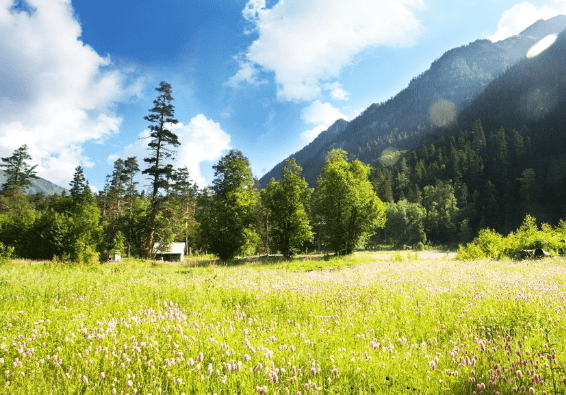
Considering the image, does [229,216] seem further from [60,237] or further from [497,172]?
[497,172]

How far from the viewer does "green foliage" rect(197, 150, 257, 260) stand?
34281mm

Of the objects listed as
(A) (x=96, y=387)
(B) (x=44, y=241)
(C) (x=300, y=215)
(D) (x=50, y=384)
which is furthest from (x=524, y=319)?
(B) (x=44, y=241)

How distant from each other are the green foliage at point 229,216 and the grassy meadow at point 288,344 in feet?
77.5

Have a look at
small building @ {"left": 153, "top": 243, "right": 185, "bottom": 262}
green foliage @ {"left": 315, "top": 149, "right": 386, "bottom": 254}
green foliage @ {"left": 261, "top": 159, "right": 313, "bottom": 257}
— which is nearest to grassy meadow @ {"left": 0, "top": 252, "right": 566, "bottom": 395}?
green foliage @ {"left": 261, "top": 159, "right": 313, "bottom": 257}

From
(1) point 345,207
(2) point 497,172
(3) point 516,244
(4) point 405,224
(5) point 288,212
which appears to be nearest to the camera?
(3) point 516,244

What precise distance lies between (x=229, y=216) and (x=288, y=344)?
95.3 ft

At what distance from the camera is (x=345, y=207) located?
126 ft

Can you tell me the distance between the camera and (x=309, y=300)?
33.9 ft

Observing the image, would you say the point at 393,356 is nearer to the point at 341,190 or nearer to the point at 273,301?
the point at 273,301

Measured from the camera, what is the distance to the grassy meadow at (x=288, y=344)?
421 centimetres

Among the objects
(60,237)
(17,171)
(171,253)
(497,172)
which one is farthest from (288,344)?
(497,172)

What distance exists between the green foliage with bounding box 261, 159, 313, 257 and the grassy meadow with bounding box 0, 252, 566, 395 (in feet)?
87.1

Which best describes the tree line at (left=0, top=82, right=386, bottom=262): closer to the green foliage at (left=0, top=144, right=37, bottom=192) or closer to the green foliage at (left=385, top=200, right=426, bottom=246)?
the green foliage at (left=0, top=144, right=37, bottom=192)

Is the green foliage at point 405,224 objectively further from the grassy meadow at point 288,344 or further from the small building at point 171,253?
the grassy meadow at point 288,344
